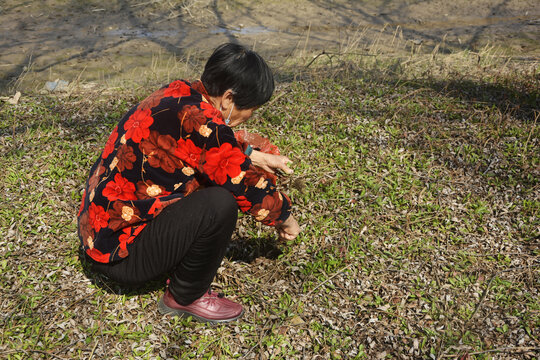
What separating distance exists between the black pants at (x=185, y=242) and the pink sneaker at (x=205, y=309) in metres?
0.17

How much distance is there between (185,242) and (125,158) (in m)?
0.44

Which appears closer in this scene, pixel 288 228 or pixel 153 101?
pixel 153 101

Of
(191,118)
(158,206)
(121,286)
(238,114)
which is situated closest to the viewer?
(191,118)

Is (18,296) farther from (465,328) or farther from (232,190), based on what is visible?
(465,328)

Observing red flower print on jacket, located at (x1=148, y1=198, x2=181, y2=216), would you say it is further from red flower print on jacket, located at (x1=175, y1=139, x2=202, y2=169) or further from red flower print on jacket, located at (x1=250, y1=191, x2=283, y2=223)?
red flower print on jacket, located at (x1=250, y1=191, x2=283, y2=223)

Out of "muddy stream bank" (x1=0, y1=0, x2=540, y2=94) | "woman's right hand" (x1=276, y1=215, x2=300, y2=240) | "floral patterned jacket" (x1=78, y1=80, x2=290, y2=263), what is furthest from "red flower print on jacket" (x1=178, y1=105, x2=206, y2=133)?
"muddy stream bank" (x1=0, y1=0, x2=540, y2=94)

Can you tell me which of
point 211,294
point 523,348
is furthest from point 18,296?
point 523,348

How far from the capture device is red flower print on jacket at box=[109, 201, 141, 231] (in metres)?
1.89

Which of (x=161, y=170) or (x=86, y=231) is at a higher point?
(x=161, y=170)

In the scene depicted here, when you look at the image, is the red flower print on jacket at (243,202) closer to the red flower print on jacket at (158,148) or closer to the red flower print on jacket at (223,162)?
the red flower print on jacket at (223,162)

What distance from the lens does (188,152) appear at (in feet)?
6.23

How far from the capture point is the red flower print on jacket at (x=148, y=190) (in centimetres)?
192

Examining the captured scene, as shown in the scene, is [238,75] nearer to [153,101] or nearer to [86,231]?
[153,101]

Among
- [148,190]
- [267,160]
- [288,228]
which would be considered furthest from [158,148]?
[267,160]
